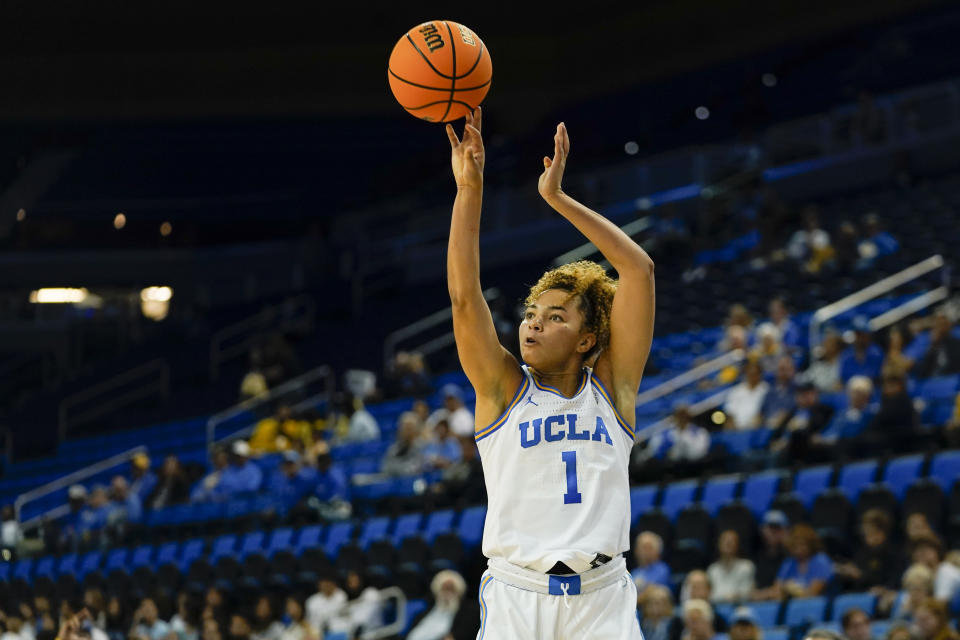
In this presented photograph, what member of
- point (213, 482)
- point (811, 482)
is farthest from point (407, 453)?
point (811, 482)

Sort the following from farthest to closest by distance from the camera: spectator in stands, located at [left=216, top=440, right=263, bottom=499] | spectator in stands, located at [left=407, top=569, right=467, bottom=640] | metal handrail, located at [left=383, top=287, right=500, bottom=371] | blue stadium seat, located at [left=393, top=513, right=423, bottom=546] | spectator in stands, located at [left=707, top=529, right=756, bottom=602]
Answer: metal handrail, located at [left=383, top=287, right=500, bottom=371], spectator in stands, located at [left=216, top=440, right=263, bottom=499], blue stadium seat, located at [left=393, top=513, right=423, bottom=546], spectator in stands, located at [left=407, top=569, right=467, bottom=640], spectator in stands, located at [left=707, top=529, right=756, bottom=602]

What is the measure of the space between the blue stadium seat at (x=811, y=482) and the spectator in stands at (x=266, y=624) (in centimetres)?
411

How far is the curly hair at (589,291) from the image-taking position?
454 centimetres

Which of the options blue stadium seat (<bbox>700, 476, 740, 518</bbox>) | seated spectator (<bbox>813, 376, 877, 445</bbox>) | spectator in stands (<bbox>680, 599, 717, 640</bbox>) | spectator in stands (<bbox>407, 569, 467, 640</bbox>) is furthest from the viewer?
blue stadium seat (<bbox>700, 476, 740, 518</bbox>)

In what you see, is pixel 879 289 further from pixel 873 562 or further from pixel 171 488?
pixel 171 488

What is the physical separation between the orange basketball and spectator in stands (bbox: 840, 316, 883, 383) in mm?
7026

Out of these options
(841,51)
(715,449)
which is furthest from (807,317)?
(841,51)

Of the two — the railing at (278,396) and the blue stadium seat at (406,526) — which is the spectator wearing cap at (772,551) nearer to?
the blue stadium seat at (406,526)

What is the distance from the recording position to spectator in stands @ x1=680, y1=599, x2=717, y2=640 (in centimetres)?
810

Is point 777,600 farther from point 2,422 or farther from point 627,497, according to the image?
point 2,422

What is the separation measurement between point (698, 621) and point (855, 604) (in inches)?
42.0

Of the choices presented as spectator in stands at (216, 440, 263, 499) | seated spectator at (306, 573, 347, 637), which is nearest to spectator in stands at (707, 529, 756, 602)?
seated spectator at (306, 573, 347, 637)

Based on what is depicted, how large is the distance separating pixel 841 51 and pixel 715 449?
515 inches

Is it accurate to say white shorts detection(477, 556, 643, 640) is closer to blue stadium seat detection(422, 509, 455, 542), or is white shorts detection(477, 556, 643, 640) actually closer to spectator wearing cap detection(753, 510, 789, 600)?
spectator wearing cap detection(753, 510, 789, 600)
